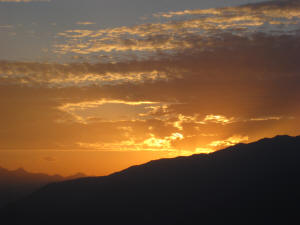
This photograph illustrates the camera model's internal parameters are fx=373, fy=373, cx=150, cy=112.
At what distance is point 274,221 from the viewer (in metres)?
199

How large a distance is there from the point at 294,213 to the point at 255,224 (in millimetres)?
21599

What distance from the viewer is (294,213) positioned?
199250 millimetres

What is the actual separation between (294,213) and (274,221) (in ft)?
38.2

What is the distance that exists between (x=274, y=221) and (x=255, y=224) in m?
10.1

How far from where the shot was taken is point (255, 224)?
655 ft
